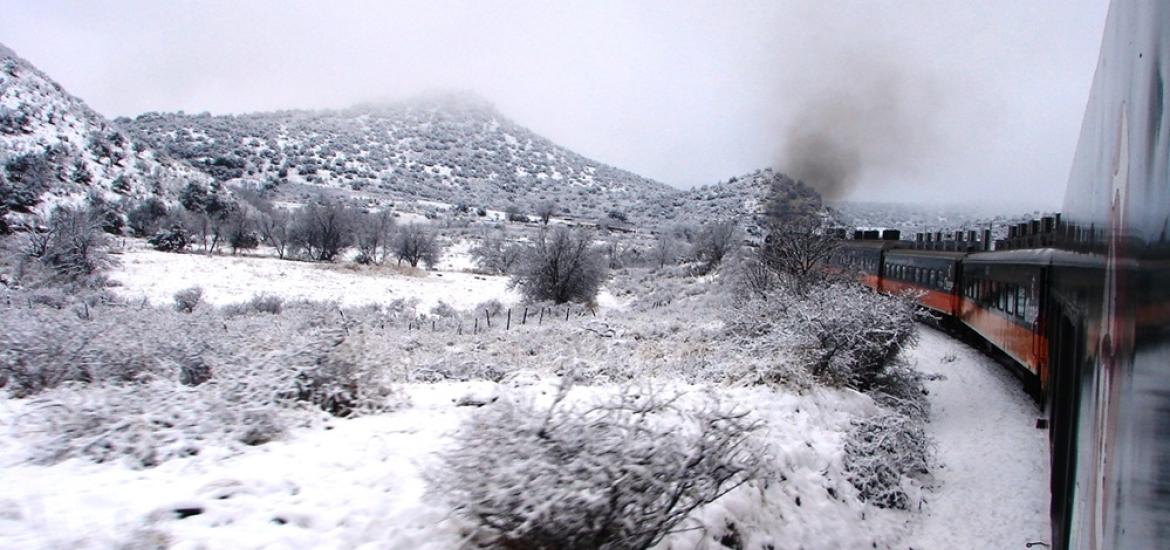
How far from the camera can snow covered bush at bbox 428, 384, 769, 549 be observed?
16.1ft

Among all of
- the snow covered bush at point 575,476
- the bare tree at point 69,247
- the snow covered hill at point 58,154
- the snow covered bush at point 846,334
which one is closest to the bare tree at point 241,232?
the snow covered hill at point 58,154

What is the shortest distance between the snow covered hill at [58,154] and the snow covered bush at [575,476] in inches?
1677

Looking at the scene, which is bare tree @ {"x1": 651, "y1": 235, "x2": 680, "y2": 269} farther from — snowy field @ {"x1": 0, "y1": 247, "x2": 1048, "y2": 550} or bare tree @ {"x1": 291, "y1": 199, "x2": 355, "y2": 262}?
snowy field @ {"x1": 0, "y1": 247, "x2": 1048, "y2": 550}

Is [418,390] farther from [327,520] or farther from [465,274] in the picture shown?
[465,274]

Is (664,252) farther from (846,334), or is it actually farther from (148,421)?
(148,421)

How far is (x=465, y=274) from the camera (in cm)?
4575

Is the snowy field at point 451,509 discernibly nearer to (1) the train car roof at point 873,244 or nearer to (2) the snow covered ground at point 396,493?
(2) the snow covered ground at point 396,493

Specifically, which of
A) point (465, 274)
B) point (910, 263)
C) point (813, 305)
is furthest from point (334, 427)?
point (465, 274)

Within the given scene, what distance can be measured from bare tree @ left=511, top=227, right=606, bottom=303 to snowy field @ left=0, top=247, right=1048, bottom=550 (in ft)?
47.8

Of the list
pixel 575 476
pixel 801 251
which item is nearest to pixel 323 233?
pixel 801 251

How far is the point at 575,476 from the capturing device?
5.18m

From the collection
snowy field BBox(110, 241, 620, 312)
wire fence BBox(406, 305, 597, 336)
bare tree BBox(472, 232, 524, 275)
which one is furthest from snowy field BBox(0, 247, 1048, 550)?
bare tree BBox(472, 232, 524, 275)

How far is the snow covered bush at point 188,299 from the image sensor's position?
2536 cm

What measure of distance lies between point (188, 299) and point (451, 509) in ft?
86.0
